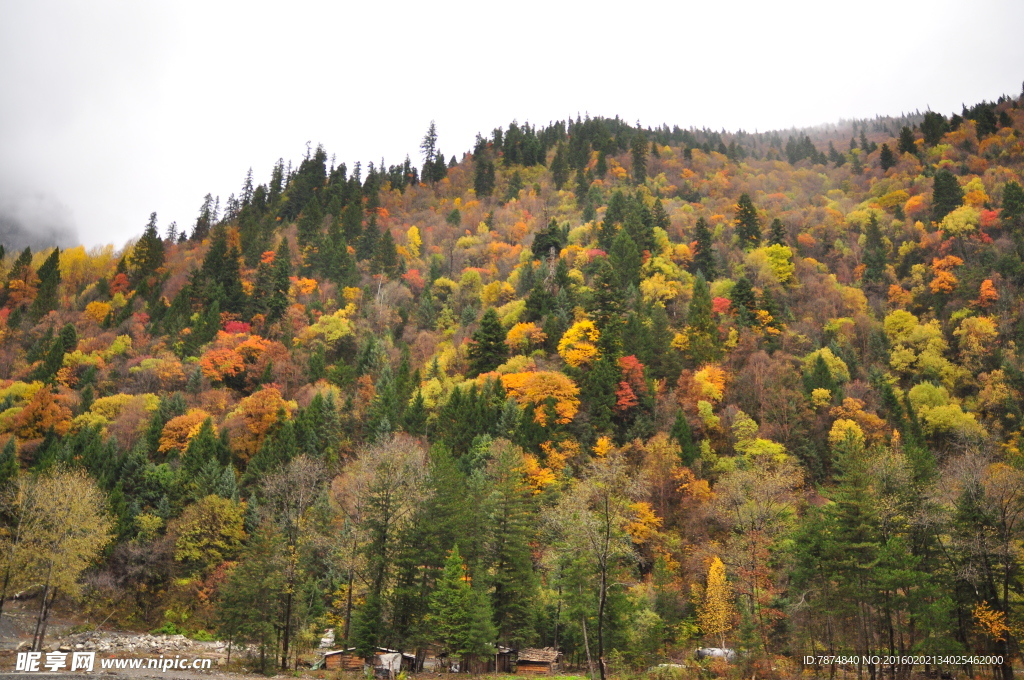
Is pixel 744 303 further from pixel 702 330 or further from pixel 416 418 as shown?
pixel 416 418

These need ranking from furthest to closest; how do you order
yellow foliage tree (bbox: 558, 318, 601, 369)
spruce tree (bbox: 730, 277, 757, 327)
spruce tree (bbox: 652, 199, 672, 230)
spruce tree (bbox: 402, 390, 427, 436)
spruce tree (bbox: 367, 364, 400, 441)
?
1. spruce tree (bbox: 652, 199, 672, 230)
2. spruce tree (bbox: 730, 277, 757, 327)
3. yellow foliage tree (bbox: 558, 318, 601, 369)
4. spruce tree (bbox: 402, 390, 427, 436)
5. spruce tree (bbox: 367, 364, 400, 441)

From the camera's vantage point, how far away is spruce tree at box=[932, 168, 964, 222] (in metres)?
85.4

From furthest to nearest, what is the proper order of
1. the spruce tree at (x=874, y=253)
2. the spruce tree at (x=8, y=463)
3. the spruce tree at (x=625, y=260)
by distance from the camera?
the spruce tree at (x=874, y=253) < the spruce tree at (x=625, y=260) < the spruce tree at (x=8, y=463)

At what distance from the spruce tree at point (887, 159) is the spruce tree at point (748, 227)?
36577 millimetres

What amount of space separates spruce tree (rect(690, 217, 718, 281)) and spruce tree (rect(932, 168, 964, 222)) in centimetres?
3167

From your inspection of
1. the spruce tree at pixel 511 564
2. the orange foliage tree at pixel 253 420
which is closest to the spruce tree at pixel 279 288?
the orange foliage tree at pixel 253 420

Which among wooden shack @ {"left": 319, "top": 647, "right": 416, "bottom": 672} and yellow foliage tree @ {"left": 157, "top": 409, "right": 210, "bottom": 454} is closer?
wooden shack @ {"left": 319, "top": 647, "right": 416, "bottom": 672}

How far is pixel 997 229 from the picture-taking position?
259ft

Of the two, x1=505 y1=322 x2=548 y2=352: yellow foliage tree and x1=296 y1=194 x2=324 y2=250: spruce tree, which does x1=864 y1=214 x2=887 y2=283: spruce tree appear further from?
x1=296 y1=194 x2=324 y2=250: spruce tree

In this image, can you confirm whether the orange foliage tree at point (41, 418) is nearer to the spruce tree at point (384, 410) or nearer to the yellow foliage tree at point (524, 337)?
the spruce tree at point (384, 410)

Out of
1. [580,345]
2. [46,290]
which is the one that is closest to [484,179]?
[580,345]

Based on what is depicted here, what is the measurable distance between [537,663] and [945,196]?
87435 mm

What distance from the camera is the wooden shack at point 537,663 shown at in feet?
115

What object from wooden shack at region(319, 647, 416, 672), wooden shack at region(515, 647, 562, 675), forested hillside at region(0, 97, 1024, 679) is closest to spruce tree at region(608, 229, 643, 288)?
forested hillside at region(0, 97, 1024, 679)
